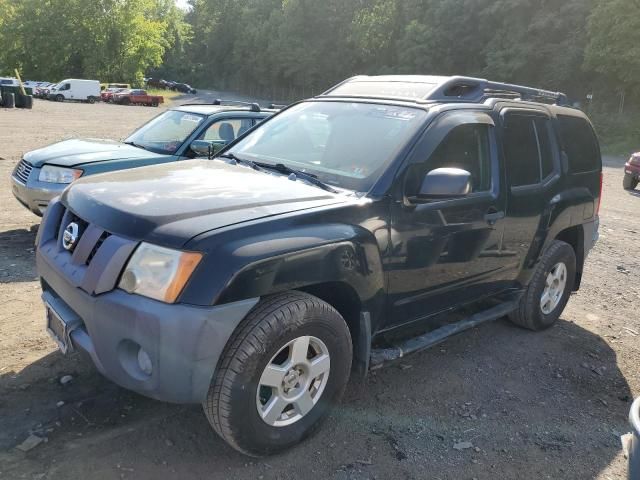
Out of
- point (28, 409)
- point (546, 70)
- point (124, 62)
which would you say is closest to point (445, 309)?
point (28, 409)

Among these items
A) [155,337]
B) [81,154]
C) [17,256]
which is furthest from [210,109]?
[155,337]

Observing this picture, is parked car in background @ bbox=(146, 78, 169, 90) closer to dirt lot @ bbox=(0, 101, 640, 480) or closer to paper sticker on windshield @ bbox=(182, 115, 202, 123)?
paper sticker on windshield @ bbox=(182, 115, 202, 123)

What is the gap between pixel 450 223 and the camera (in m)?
3.51

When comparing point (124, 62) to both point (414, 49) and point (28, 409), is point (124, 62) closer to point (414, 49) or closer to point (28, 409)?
point (414, 49)

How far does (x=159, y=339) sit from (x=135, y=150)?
472 cm

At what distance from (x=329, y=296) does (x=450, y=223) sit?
0.97m

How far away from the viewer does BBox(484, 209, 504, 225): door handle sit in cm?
378

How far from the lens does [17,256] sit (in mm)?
5789

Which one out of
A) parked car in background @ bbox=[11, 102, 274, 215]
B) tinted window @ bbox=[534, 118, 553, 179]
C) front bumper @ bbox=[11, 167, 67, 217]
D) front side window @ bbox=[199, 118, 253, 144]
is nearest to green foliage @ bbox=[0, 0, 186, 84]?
parked car in background @ bbox=[11, 102, 274, 215]

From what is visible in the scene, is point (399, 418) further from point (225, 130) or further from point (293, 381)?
point (225, 130)

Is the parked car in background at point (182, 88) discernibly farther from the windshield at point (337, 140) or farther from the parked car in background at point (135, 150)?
the windshield at point (337, 140)

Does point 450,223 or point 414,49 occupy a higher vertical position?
point 414,49

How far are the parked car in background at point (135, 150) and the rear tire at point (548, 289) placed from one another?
12.3ft

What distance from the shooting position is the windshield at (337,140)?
339cm
